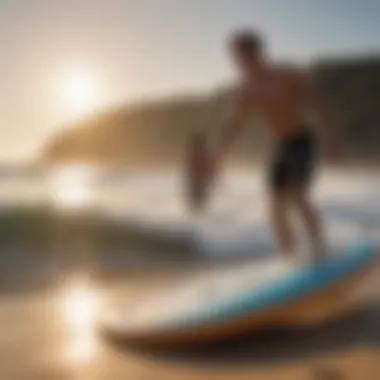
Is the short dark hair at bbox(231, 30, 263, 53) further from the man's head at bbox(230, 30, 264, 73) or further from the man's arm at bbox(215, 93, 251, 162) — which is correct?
the man's arm at bbox(215, 93, 251, 162)

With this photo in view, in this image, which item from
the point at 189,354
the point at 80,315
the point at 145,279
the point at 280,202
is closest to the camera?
the point at 189,354

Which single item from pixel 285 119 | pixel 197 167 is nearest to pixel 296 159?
pixel 285 119

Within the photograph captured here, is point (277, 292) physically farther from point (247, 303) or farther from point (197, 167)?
point (197, 167)

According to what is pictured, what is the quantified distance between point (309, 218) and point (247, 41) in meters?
0.44

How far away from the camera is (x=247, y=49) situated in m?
1.51

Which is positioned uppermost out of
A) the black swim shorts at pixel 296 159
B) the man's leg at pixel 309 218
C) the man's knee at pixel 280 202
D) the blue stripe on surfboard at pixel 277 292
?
the black swim shorts at pixel 296 159

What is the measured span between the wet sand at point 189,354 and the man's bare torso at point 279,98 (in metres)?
0.44

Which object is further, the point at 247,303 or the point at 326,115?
the point at 326,115

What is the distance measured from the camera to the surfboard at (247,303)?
1.25m

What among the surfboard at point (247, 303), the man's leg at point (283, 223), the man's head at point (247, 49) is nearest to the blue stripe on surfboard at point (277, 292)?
the surfboard at point (247, 303)

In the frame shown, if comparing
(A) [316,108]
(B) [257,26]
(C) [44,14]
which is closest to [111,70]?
(C) [44,14]

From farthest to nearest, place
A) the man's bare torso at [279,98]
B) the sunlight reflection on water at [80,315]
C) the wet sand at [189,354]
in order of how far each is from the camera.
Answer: the man's bare torso at [279,98] → the sunlight reflection on water at [80,315] → the wet sand at [189,354]

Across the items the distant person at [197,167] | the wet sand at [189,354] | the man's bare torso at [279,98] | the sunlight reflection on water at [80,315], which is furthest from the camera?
the distant person at [197,167]

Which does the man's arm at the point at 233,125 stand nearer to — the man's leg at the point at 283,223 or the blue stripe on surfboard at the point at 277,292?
the man's leg at the point at 283,223
